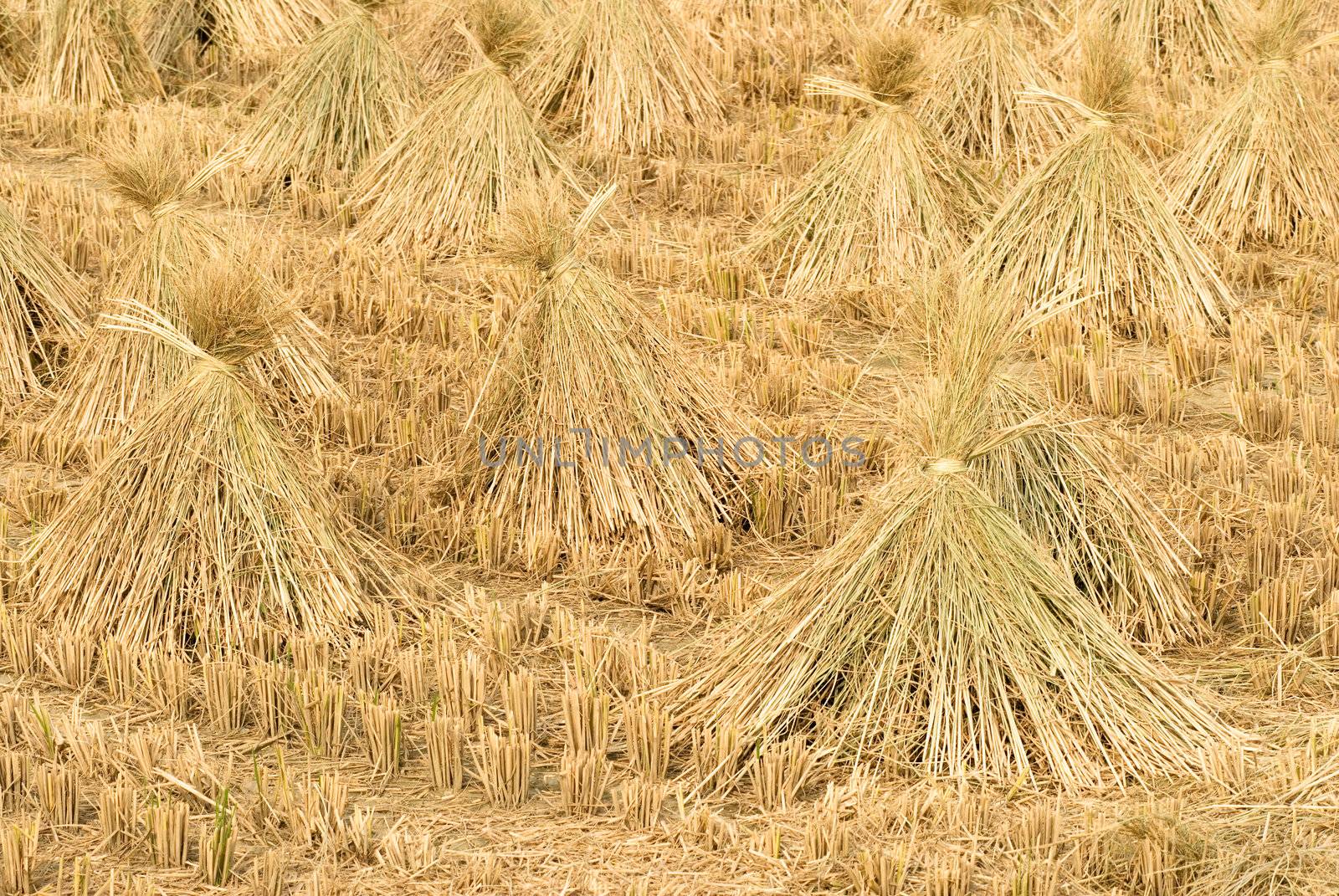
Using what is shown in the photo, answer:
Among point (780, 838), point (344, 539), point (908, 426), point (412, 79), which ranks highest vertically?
point (412, 79)

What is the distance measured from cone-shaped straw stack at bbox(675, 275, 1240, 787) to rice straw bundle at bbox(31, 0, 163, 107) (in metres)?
5.75

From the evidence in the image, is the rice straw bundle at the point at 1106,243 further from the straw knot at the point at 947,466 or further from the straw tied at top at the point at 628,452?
the straw knot at the point at 947,466

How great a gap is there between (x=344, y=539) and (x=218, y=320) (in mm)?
630

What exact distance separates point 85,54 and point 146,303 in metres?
3.53

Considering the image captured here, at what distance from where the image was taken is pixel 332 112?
7.48 metres

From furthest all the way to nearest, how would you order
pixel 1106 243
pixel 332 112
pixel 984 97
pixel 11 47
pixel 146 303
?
pixel 11 47, pixel 332 112, pixel 984 97, pixel 1106 243, pixel 146 303

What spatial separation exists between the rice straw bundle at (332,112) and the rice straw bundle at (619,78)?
0.66 m

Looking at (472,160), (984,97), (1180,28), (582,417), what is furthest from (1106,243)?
(1180,28)

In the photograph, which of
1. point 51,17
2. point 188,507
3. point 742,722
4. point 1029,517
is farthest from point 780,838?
point 51,17

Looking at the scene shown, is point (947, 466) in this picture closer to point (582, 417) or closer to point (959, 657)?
point (959, 657)

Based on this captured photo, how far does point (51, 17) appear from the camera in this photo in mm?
8359

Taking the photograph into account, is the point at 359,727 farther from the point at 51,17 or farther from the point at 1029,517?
the point at 51,17

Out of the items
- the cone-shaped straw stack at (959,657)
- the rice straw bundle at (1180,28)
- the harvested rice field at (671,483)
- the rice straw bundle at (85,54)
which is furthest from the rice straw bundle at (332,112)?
the cone-shaped straw stack at (959,657)

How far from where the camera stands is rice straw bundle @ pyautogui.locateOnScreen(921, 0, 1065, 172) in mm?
7297
